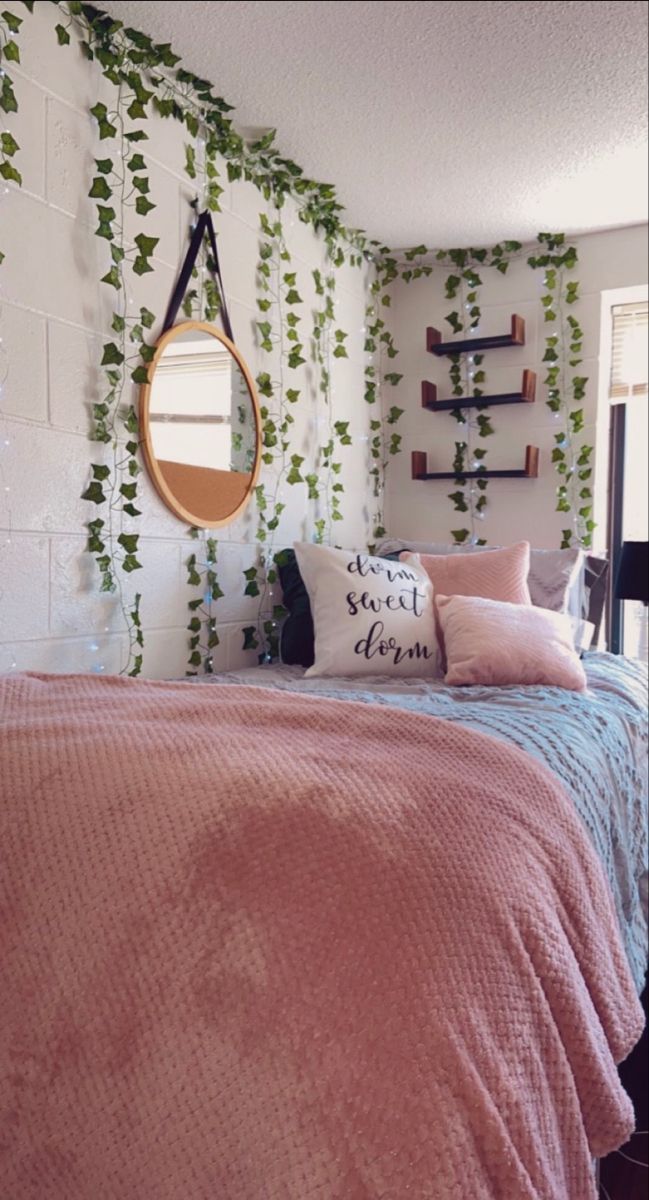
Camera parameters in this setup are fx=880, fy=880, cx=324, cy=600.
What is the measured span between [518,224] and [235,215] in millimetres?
1114

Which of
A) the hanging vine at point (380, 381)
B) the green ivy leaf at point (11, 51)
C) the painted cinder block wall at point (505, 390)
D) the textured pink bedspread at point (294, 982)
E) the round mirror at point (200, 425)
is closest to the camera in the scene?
the textured pink bedspread at point (294, 982)

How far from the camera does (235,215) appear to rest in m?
2.54

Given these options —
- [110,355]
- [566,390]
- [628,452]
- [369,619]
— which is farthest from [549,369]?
[110,355]

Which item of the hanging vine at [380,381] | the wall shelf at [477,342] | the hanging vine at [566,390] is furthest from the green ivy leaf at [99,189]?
the hanging vine at [566,390]

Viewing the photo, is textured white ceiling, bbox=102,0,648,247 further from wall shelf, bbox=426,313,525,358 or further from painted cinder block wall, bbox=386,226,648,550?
wall shelf, bbox=426,313,525,358

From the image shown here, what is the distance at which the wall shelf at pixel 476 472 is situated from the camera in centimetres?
329

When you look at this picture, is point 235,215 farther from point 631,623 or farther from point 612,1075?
point 612,1075

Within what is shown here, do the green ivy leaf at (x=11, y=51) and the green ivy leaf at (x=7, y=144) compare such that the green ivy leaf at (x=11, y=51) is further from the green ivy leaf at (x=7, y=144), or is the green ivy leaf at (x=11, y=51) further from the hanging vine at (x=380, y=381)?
the hanging vine at (x=380, y=381)

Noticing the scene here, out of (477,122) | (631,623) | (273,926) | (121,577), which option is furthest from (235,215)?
(273,926)

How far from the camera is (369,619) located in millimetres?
2270

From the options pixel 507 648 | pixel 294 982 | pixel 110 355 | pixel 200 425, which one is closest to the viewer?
pixel 294 982

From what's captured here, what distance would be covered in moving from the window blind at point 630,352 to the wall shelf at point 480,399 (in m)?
0.31

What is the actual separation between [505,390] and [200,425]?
1.49 metres

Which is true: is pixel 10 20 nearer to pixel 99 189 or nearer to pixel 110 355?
pixel 99 189
